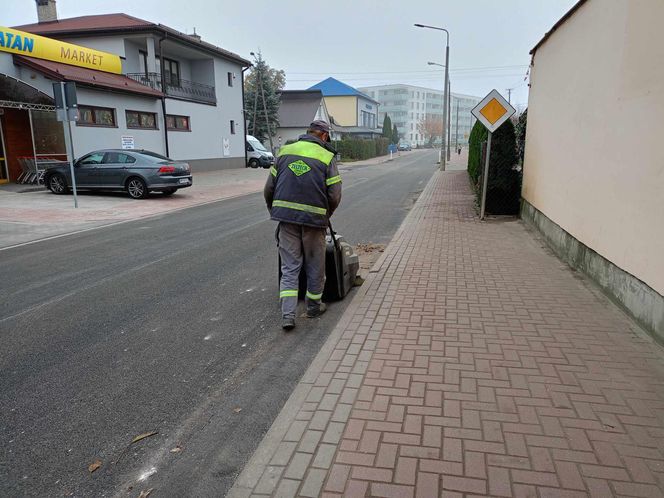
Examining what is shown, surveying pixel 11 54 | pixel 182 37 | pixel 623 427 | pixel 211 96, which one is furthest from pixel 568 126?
pixel 211 96

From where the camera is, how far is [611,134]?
18.1ft

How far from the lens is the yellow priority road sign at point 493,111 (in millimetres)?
11023

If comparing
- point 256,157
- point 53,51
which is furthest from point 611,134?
point 256,157

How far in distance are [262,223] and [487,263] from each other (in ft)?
19.4

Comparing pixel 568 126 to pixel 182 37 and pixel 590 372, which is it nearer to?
pixel 590 372

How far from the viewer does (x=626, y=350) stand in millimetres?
4074

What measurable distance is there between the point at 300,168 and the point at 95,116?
19639 millimetres

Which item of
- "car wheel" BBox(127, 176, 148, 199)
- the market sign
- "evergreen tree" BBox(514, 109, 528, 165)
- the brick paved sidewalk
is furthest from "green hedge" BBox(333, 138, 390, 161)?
the brick paved sidewalk

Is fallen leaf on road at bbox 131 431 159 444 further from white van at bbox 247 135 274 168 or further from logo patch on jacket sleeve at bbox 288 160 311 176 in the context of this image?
white van at bbox 247 135 274 168

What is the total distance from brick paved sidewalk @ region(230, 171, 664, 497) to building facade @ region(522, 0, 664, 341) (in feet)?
1.60

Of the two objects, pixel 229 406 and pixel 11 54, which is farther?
pixel 11 54

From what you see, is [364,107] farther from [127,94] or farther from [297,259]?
[297,259]

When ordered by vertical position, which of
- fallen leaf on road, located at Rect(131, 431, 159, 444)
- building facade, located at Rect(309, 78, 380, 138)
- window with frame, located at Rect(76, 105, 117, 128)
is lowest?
fallen leaf on road, located at Rect(131, 431, 159, 444)

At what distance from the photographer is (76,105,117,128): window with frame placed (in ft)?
67.0
